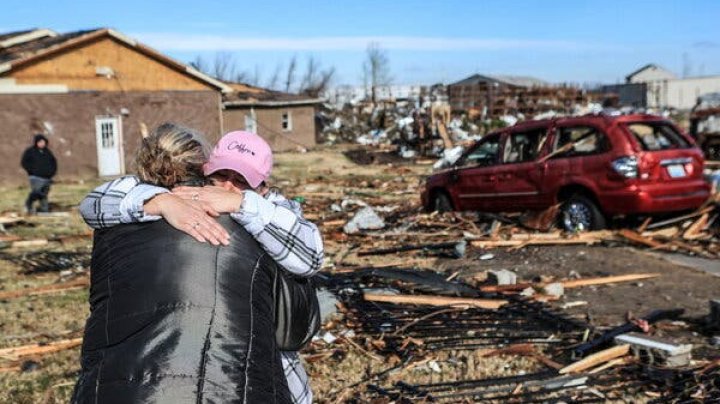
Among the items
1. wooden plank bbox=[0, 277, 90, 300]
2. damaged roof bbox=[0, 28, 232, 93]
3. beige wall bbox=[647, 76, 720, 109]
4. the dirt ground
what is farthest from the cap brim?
beige wall bbox=[647, 76, 720, 109]

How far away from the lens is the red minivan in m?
10.7

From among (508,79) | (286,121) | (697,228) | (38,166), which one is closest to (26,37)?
(286,121)

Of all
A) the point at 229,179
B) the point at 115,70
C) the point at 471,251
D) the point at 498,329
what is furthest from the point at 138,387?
the point at 115,70

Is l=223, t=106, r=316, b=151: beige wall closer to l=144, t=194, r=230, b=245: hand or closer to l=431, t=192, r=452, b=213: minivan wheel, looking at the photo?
l=431, t=192, r=452, b=213: minivan wheel

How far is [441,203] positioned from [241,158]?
1162cm

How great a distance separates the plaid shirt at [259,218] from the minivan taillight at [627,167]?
29.3ft

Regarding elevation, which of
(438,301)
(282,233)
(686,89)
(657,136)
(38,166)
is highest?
(686,89)

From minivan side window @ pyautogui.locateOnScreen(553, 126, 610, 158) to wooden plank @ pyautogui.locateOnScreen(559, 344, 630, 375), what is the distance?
5.49m

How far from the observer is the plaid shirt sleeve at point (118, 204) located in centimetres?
234

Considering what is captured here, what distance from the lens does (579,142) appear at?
37.8 ft

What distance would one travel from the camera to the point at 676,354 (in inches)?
224

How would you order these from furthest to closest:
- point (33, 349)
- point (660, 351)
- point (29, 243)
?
point (29, 243) < point (33, 349) < point (660, 351)

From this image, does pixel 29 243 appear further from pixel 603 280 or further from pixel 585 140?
pixel 603 280

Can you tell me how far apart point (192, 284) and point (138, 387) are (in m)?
0.31
